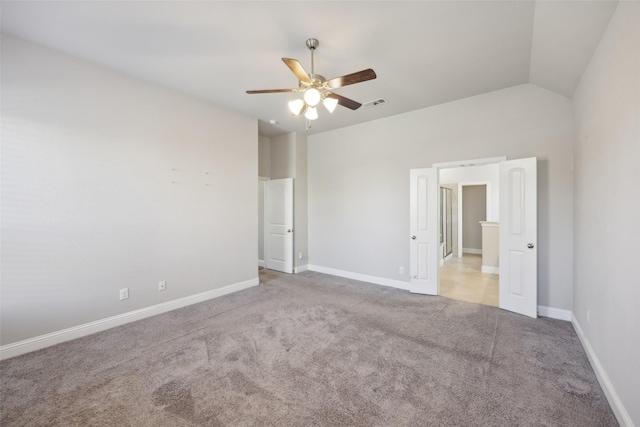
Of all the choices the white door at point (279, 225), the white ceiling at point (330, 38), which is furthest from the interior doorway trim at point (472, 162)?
the white door at point (279, 225)

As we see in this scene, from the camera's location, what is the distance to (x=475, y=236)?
8.05m

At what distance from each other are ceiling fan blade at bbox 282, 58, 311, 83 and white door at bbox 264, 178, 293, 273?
3.40m

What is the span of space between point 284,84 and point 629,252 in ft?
11.8

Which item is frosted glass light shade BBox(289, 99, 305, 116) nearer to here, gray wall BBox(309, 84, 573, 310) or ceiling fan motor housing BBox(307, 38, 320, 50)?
ceiling fan motor housing BBox(307, 38, 320, 50)

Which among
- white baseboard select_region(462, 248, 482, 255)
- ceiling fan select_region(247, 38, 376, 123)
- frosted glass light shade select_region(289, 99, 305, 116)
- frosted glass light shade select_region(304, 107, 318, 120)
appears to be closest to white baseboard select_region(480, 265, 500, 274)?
white baseboard select_region(462, 248, 482, 255)

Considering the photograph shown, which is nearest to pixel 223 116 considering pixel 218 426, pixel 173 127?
pixel 173 127

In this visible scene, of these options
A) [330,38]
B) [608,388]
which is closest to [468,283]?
[608,388]

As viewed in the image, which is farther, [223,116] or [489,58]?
[223,116]

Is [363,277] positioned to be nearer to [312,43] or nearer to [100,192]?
[312,43]

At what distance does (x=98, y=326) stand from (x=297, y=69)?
11.7ft

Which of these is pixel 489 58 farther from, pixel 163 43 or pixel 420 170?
pixel 163 43

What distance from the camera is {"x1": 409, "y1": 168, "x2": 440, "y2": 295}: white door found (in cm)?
421

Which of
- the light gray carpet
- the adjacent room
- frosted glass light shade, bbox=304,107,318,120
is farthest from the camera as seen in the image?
frosted glass light shade, bbox=304,107,318,120

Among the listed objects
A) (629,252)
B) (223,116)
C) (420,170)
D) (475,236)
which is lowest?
(475,236)
